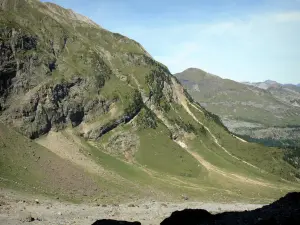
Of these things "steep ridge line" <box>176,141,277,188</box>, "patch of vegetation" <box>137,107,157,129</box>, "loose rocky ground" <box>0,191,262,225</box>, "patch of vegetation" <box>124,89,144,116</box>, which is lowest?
"loose rocky ground" <box>0,191,262,225</box>

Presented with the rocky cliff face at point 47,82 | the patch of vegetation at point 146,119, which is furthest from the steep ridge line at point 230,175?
the rocky cliff face at point 47,82

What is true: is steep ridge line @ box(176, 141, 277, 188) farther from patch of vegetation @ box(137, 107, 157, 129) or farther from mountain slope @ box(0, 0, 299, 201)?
patch of vegetation @ box(137, 107, 157, 129)

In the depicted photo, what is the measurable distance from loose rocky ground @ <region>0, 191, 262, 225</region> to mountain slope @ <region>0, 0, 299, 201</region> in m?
15.4

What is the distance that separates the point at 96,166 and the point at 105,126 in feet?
117

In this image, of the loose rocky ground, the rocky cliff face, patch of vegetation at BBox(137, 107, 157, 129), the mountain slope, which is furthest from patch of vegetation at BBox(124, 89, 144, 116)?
the loose rocky ground

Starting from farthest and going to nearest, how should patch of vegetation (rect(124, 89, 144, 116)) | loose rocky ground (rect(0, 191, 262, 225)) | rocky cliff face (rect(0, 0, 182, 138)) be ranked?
1. patch of vegetation (rect(124, 89, 144, 116))
2. rocky cliff face (rect(0, 0, 182, 138))
3. loose rocky ground (rect(0, 191, 262, 225))

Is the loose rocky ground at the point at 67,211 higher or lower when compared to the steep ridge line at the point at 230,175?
lower

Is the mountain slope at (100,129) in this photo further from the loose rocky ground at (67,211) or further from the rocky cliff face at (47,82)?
the loose rocky ground at (67,211)

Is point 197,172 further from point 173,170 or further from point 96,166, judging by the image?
point 96,166

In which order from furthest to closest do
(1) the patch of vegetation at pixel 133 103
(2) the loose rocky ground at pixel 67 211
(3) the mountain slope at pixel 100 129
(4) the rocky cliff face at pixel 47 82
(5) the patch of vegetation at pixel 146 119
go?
(1) the patch of vegetation at pixel 133 103 < (5) the patch of vegetation at pixel 146 119 < (4) the rocky cliff face at pixel 47 82 < (3) the mountain slope at pixel 100 129 < (2) the loose rocky ground at pixel 67 211

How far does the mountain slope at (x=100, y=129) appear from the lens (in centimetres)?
14512

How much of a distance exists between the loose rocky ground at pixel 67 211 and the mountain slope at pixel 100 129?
1545 cm

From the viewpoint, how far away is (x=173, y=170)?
161m

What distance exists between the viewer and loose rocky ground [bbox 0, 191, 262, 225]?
Result: 3066 inches
